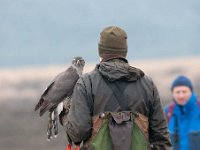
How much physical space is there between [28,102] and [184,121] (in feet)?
97.1

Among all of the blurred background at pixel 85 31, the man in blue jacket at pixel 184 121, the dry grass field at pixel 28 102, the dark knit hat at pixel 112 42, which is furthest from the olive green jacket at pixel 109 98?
the blurred background at pixel 85 31

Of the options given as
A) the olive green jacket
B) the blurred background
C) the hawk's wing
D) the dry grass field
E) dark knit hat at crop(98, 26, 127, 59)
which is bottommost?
the olive green jacket

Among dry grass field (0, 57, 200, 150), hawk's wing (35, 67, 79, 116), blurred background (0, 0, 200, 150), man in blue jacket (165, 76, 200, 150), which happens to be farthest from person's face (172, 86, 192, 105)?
blurred background (0, 0, 200, 150)

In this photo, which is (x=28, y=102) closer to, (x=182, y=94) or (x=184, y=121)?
(x=182, y=94)

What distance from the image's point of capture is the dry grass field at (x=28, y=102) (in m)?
26.2

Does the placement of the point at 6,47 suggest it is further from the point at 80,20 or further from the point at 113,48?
the point at 113,48

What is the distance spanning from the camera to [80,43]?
314ft

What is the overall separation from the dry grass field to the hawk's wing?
1507 centimetres

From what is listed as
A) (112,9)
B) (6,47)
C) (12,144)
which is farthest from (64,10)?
(12,144)

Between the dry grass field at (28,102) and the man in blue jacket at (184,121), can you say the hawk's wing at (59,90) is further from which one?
the dry grass field at (28,102)

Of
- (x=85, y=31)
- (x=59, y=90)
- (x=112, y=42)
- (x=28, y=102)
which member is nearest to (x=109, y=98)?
(x=112, y=42)

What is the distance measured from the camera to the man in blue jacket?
11.6m

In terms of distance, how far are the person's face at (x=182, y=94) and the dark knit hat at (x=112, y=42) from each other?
12.5 ft

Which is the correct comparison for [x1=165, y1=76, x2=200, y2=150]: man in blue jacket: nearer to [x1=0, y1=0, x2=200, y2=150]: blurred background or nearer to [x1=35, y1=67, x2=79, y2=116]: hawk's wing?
[x1=35, y1=67, x2=79, y2=116]: hawk's wing
